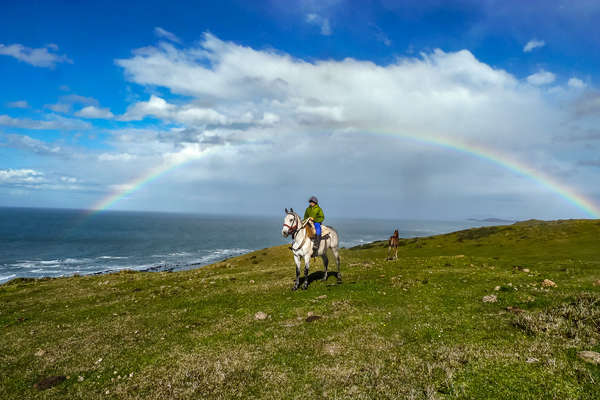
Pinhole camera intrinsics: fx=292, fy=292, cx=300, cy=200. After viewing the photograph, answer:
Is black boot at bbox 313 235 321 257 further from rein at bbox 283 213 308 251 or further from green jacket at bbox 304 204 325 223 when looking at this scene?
green jacket at bbox 304 204 325 223

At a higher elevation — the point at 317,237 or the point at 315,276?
the point at 317,237

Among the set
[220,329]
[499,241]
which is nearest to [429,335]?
[220,329]

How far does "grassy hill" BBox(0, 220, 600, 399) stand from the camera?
26.4 feet

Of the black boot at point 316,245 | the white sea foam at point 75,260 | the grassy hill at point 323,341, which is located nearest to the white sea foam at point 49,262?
the white sea foam at point 75,260

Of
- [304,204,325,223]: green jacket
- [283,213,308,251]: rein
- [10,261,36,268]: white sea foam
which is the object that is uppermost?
[304,204,325,223]: green jacket

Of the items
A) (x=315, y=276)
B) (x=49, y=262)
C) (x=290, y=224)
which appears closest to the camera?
(x=290, y=224)

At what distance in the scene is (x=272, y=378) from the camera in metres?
8.80

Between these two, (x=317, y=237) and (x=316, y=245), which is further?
(x=316, y=245)

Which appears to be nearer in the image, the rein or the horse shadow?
the rein

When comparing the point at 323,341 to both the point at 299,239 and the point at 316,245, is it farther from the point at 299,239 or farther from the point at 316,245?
the point at 316,245

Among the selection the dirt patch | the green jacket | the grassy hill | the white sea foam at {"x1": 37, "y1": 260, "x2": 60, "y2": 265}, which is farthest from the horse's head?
the white sea foam at {"x1": 37, "y1": 260, "x2": 60, "y2": 265}

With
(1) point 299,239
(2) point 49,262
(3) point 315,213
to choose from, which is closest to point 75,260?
(2) point 49,262

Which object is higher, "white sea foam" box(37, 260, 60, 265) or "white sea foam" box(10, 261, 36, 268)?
"white sea foam" box(37, 260, 60, 265)

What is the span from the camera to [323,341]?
435 inches
